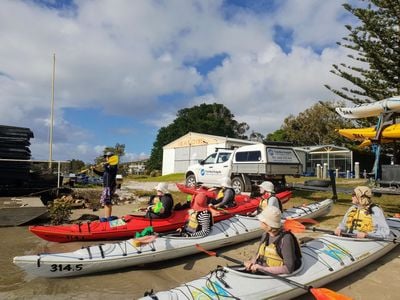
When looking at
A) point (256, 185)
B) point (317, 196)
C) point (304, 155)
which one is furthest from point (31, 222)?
point (304, 155)

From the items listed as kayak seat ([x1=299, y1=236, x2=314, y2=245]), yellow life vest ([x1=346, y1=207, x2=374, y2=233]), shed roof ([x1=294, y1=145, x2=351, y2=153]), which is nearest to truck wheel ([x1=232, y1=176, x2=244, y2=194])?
kayak seat ([x1=299, y1=236, x2=314, y2=245])

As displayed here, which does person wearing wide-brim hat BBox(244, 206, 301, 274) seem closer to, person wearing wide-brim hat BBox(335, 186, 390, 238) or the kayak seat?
person wearing wide-brim hat BBox(335, 186, 390, 238)

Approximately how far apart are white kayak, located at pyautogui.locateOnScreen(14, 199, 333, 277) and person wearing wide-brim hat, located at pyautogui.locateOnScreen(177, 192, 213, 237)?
147mm

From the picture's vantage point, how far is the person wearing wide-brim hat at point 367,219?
6.63 m

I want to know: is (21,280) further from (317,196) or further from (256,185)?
(317,196)

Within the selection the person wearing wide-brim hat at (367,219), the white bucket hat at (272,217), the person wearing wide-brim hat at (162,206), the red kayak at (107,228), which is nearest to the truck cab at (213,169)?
the red kayak at (107,228)

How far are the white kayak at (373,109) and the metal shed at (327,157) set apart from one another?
1657 centimetres

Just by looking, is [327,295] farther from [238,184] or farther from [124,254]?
[238,184]

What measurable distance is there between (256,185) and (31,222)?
816cm

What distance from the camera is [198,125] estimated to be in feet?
217

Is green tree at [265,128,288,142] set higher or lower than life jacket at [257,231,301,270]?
higher

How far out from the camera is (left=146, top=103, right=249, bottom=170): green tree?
218ft

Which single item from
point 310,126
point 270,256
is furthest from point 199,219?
point 310,126

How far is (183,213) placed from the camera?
28.4ft
